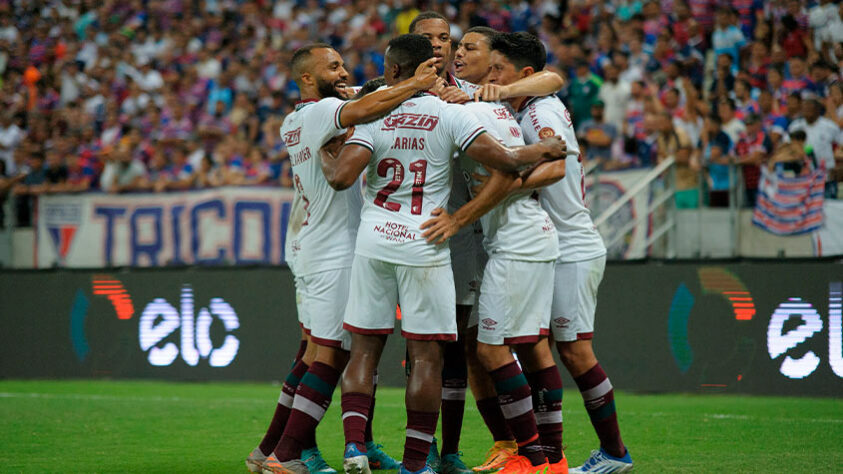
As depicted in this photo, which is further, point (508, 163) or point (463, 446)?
point (463, 446)

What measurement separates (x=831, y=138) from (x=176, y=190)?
754 cm

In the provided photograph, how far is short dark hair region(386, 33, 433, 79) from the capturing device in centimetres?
553

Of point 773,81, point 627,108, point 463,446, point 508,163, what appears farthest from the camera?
point 627,108

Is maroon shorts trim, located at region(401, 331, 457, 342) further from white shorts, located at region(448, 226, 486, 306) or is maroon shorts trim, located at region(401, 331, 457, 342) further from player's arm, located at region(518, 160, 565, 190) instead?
player's arm, located at region(518, 160, 565, 190)

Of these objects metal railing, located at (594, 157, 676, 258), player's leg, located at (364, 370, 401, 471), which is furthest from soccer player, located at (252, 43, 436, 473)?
metal railing, located at (594, 157, 676, 258)

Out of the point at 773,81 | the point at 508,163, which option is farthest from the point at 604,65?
the point at 508,163

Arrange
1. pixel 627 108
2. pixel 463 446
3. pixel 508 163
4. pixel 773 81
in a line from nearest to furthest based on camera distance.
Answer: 1. pixel 508 163
2. pixel 463 446
3. pixel 773 81
4. pixel 627 108

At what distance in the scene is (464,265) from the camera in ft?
19.6

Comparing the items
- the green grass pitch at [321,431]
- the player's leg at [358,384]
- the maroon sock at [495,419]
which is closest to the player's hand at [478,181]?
the player's leg at [358,384]

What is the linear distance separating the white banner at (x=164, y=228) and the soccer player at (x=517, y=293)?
247 inches

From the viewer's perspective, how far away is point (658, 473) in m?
5.89

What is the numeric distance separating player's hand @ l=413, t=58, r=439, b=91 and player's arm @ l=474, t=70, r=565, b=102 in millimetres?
402

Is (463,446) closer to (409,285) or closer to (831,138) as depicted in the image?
(409,285)

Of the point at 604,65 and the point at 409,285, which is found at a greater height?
the point at 604,65
